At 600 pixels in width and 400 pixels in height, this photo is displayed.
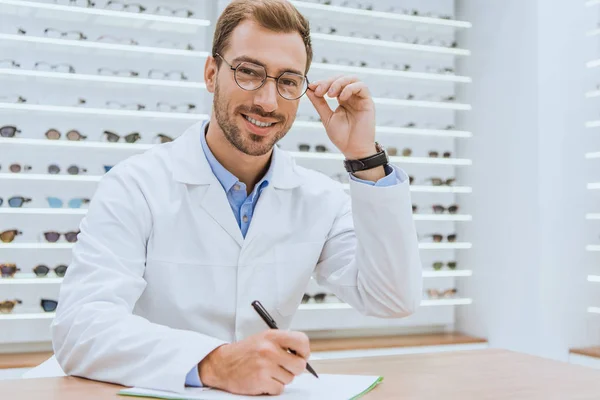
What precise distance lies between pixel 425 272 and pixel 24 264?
2852 millimetres

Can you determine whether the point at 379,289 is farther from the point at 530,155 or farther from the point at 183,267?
the point at 530,155

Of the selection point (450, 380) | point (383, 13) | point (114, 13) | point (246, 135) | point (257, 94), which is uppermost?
point (383, 13)

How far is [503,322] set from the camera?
187 inches

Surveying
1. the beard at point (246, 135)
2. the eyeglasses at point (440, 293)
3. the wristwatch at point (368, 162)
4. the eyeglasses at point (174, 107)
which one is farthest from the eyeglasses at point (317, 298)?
the wristwatch at point (368, 162)

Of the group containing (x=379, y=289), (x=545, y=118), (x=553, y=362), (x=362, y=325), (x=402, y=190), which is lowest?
(x=362, y=325)

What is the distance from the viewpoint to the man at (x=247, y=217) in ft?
5.06

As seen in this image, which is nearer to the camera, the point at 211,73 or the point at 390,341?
the point at 211,73

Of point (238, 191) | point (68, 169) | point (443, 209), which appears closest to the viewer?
point (238, 191)

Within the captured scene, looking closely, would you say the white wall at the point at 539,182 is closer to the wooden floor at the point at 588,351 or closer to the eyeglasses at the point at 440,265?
the wooden floor at the point at 588,351

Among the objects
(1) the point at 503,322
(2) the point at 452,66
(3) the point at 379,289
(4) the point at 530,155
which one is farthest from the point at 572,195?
(3) the point at 379,289

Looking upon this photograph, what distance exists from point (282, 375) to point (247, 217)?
28.8 inches

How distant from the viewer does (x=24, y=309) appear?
13.5ft

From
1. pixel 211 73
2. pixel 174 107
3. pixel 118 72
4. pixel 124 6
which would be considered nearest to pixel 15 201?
pixel 118 72

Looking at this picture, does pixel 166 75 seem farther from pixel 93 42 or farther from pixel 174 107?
pixel 93 42
